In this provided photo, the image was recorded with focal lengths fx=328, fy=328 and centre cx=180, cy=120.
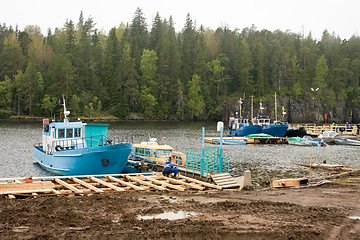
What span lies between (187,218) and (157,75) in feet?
336

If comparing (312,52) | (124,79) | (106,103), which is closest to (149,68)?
(124,79)

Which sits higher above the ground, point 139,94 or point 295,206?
point 139,94

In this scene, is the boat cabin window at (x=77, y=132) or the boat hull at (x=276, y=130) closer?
the boat cabin window at (x=77, y=132)

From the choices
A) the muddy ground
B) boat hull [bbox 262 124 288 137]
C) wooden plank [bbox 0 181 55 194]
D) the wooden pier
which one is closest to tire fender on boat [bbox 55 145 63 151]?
the wooden pier

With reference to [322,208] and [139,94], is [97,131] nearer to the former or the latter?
[322,208]

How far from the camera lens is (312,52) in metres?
124

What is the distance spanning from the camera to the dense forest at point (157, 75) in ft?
313

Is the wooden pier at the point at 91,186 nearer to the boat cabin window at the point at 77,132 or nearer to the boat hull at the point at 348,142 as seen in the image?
the boat cabin window at the point at 77,132

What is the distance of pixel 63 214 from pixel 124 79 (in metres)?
101

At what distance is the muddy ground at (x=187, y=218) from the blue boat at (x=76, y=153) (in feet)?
27.7

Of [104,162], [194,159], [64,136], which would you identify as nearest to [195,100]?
[64,136]

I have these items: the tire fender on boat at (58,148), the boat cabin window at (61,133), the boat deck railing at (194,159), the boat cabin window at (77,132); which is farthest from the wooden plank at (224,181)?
the boat cabin window at (61,133)

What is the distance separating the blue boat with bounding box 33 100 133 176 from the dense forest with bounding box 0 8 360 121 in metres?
71.9

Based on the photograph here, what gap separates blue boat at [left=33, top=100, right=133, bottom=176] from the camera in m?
22.0
